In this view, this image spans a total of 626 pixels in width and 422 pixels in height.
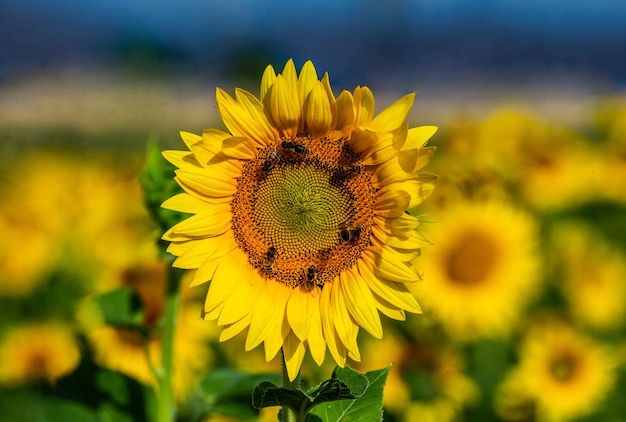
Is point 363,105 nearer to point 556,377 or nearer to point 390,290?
point 390,290

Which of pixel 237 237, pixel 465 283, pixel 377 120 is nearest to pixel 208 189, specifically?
pixel 237 237

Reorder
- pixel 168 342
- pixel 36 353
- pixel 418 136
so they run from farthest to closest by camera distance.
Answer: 1. pixel 36 353
2. pixel 168 342
3. pixel 418 136

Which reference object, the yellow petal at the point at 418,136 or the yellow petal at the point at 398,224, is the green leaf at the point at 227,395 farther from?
the yellow petal at the point at 418,136

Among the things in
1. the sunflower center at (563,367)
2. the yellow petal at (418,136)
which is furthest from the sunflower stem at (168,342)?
the sunflower center at (563,367)

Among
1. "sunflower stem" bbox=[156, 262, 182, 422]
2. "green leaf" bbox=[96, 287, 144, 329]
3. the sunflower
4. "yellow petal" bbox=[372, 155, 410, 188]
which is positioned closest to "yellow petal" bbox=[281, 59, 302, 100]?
the sunflower

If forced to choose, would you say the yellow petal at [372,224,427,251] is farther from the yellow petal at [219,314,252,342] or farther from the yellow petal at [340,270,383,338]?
the yellow petal at [219,314,252,342]

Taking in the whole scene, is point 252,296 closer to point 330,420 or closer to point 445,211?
point 330,420

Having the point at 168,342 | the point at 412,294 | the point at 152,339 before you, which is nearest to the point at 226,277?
the point at 168,342

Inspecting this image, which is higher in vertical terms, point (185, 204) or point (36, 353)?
point (185, 204)
